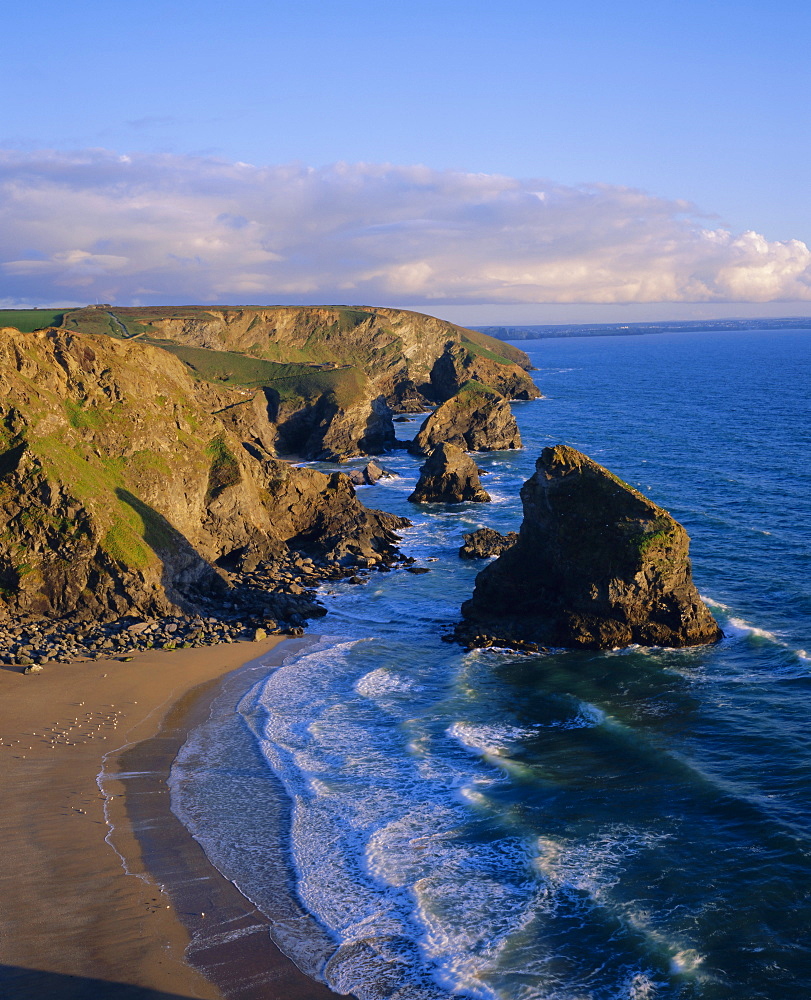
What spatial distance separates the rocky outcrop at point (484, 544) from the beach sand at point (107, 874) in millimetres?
27916

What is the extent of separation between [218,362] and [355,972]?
397 feet

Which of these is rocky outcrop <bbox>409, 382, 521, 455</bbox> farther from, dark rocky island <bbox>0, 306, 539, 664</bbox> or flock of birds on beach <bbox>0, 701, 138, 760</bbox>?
flock of birds on beach <bbox>0, 701, 138, 760</bbox>

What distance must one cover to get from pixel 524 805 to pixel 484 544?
3383cm

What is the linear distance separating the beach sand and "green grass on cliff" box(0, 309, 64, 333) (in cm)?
10088

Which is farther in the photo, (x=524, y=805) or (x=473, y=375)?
(x=473, y=375)

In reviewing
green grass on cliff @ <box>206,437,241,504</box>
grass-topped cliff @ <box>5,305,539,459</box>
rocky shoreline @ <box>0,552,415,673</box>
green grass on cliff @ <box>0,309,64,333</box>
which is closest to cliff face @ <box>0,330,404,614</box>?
green grass on cliff @ <box>206,437,241,504</box>

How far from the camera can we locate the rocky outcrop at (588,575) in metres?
40.4

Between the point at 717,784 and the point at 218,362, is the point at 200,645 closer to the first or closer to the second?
the point at 717,784

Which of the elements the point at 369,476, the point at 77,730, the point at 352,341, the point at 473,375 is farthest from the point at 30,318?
the point at 77,730

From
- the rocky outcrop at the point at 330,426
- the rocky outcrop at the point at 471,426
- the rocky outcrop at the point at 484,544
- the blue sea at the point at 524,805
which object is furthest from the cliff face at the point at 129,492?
the rocky outcrop at the point at 330,426

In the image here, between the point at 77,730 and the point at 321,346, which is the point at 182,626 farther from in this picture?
the point at 321,346

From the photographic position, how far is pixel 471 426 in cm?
11125

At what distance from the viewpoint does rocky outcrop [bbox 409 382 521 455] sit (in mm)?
110812

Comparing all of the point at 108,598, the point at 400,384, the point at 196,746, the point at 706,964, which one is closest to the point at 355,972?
the point at 706,964
